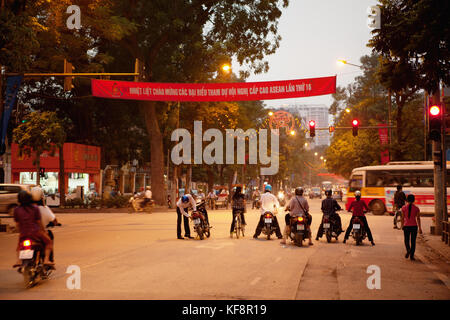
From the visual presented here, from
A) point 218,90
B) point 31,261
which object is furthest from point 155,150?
point 31,261

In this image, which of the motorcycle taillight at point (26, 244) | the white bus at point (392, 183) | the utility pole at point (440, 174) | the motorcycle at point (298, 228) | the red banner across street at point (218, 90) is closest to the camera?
the motorcycle taillight at point (26, 244)

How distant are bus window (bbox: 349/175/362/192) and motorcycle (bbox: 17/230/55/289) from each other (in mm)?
29847

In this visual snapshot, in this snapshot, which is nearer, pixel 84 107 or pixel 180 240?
pixel 180 240

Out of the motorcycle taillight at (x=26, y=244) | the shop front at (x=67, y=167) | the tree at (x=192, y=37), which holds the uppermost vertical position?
the tree at (x=192, y=37)

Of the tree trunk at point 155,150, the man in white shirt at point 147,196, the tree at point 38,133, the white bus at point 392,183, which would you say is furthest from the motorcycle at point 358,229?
the tree trunk at point 155,150

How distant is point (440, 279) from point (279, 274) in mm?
2922

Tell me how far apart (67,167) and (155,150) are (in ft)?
38.0

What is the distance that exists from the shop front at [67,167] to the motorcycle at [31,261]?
37.9 meters

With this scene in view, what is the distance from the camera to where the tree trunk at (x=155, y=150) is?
126ft

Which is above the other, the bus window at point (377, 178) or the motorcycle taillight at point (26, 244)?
the bus window at point (377, 178)

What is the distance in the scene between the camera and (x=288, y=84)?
2478 cm

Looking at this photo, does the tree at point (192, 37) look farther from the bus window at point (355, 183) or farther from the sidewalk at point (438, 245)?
the sidewalk at point (438, 245)
